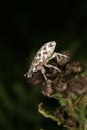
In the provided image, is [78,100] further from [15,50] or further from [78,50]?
[15,50]

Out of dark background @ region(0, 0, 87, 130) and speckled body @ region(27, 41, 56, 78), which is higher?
speckled body @ region(27, 41, 56, 78)

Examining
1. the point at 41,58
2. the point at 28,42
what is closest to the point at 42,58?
the point at 41,58

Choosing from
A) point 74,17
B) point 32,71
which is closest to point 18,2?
point 74,17

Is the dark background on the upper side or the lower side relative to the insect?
lower

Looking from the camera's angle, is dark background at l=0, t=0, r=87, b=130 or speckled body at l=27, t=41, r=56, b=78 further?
dark background at l=0, t=0, r=87, b=130

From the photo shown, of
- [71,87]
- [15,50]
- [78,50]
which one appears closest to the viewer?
[71,87]

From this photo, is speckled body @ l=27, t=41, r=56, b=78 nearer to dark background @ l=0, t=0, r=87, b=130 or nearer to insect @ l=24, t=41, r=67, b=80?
insect @ l=24, t=41, r=67, b=80

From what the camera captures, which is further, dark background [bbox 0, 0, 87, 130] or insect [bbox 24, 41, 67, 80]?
dark background [bbox 0, 0, 87, 130]

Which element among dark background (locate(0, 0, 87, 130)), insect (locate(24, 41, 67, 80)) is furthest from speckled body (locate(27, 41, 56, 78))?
dark background (locate(0, 0, 87, 130))
